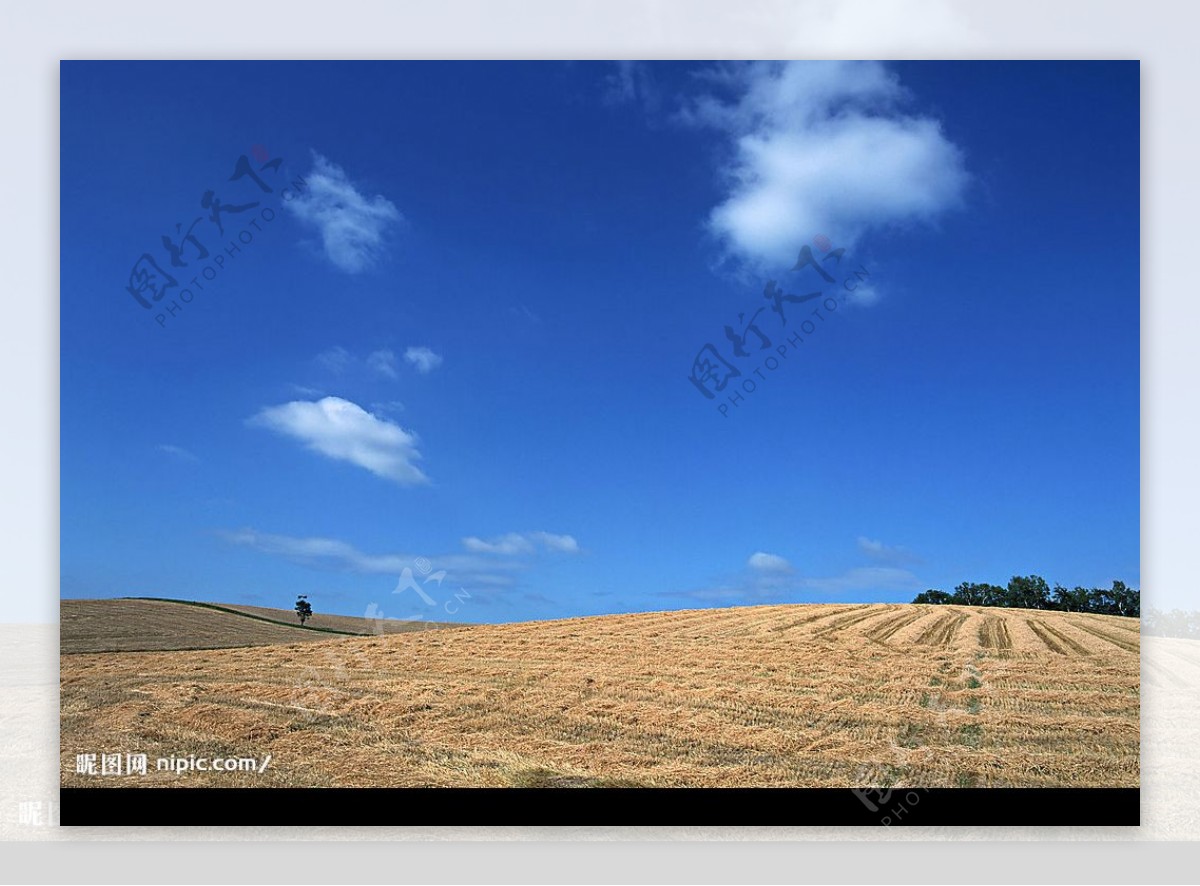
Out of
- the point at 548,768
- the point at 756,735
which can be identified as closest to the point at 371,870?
the point at 548,768

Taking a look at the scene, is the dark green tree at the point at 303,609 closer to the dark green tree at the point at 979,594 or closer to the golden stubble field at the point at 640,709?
the golden stubble field at the point at 640,709

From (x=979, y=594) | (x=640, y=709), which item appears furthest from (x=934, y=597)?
(x=640, y=709)

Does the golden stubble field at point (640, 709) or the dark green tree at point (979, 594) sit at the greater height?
the dark green tree at point (979, 594)

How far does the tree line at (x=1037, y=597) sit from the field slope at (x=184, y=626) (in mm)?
3539

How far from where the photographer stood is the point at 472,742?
5188mm

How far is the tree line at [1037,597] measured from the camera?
5.21 metres

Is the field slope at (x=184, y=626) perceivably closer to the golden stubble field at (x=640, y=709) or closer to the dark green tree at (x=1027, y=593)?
the golden stubble field at (x=640, y=709)

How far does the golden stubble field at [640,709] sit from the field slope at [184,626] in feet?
0.30

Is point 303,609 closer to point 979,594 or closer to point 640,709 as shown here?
point 640,709

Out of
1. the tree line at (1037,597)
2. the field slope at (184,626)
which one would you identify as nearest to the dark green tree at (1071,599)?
the tree line at (1037,597)

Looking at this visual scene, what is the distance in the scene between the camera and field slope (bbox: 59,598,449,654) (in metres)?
5.10

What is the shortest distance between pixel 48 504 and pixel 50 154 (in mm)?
2339

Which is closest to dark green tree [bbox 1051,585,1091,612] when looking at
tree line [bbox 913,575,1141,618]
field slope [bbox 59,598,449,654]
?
tree line [bbox 913,575,1141,618]

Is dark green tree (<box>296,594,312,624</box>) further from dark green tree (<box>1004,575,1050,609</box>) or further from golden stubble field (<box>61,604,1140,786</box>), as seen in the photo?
dark green tree (<box>1004,575,1050,609</box>)
